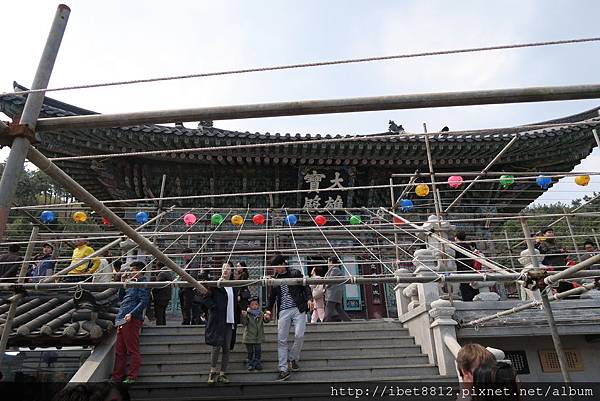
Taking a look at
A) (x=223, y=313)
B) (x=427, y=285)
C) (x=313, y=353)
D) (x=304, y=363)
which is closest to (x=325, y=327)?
(x=313, y=353)

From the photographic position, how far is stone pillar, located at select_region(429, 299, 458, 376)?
564 centimetres

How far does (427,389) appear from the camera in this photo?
523cm

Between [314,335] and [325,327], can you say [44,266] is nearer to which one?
[314,335]

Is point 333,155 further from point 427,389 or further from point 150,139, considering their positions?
point 427,389

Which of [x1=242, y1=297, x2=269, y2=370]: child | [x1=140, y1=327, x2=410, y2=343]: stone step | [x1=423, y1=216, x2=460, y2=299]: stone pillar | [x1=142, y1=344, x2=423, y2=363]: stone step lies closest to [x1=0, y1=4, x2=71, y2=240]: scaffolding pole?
[x1=242, y1=297, x2=269, y2=370]: child

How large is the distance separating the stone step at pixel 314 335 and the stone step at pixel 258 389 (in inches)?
46.7

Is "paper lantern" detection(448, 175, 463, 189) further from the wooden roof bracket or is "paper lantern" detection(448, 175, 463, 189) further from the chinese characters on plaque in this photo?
the wooden roof bracket

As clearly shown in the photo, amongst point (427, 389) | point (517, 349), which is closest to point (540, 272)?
point (427, 389)

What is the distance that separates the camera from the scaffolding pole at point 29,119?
1.67m

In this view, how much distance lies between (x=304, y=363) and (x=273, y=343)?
76cm

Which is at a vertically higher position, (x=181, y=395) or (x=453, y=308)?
(x=453, y=308)

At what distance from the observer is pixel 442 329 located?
5.86 m

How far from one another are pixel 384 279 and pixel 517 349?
4.74 metres

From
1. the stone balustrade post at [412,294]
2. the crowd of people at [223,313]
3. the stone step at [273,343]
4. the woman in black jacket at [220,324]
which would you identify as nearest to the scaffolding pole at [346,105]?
the crowd of people at [223,313]
